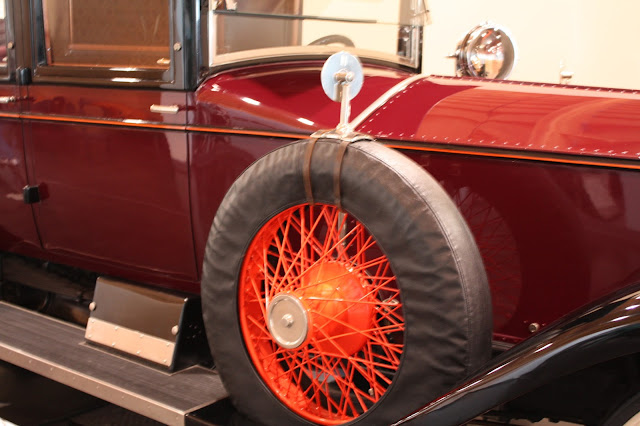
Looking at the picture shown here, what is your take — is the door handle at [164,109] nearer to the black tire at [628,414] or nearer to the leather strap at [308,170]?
the leather strap at [308,170]

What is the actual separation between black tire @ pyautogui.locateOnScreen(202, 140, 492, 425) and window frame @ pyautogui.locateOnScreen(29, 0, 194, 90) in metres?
0.57

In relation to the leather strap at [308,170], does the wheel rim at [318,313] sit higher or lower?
lower

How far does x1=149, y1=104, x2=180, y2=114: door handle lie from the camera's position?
7.11ft

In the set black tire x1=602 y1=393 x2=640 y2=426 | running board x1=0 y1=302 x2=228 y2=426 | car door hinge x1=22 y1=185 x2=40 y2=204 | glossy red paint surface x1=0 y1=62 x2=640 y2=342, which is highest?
glossy red paint surface x1=0 y1=62 x2=640 y2=342

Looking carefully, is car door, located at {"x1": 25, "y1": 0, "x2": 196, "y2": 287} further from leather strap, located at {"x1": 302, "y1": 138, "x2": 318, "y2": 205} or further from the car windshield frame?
leather strap, located at {"x1": 302, "y1": 138, "x2": 318, "y2": 205}

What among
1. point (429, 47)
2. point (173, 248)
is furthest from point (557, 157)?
point (429, 47)

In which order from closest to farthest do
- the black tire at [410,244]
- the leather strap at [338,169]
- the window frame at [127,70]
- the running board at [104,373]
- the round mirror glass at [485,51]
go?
the black tire at [410,244], the leather strap at [338,169], the running board at [104,373], the window frame at [127,70], the round mirror glass at [485,51]

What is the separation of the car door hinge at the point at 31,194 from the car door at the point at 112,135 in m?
0.03

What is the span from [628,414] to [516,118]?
74cm

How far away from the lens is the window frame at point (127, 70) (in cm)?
212

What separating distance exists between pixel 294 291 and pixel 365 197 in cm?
30

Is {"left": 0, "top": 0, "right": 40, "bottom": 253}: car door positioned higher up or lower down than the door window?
lower down

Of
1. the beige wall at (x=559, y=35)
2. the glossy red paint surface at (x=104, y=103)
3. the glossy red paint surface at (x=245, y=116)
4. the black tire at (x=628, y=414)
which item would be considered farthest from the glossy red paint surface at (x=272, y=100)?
the beige wall at (x=559, y=35)

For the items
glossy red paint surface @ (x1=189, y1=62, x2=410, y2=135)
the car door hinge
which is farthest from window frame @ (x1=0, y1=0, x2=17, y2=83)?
glossy red paint surface @ (x1=189, y1=62, x2=410, y2=135)
